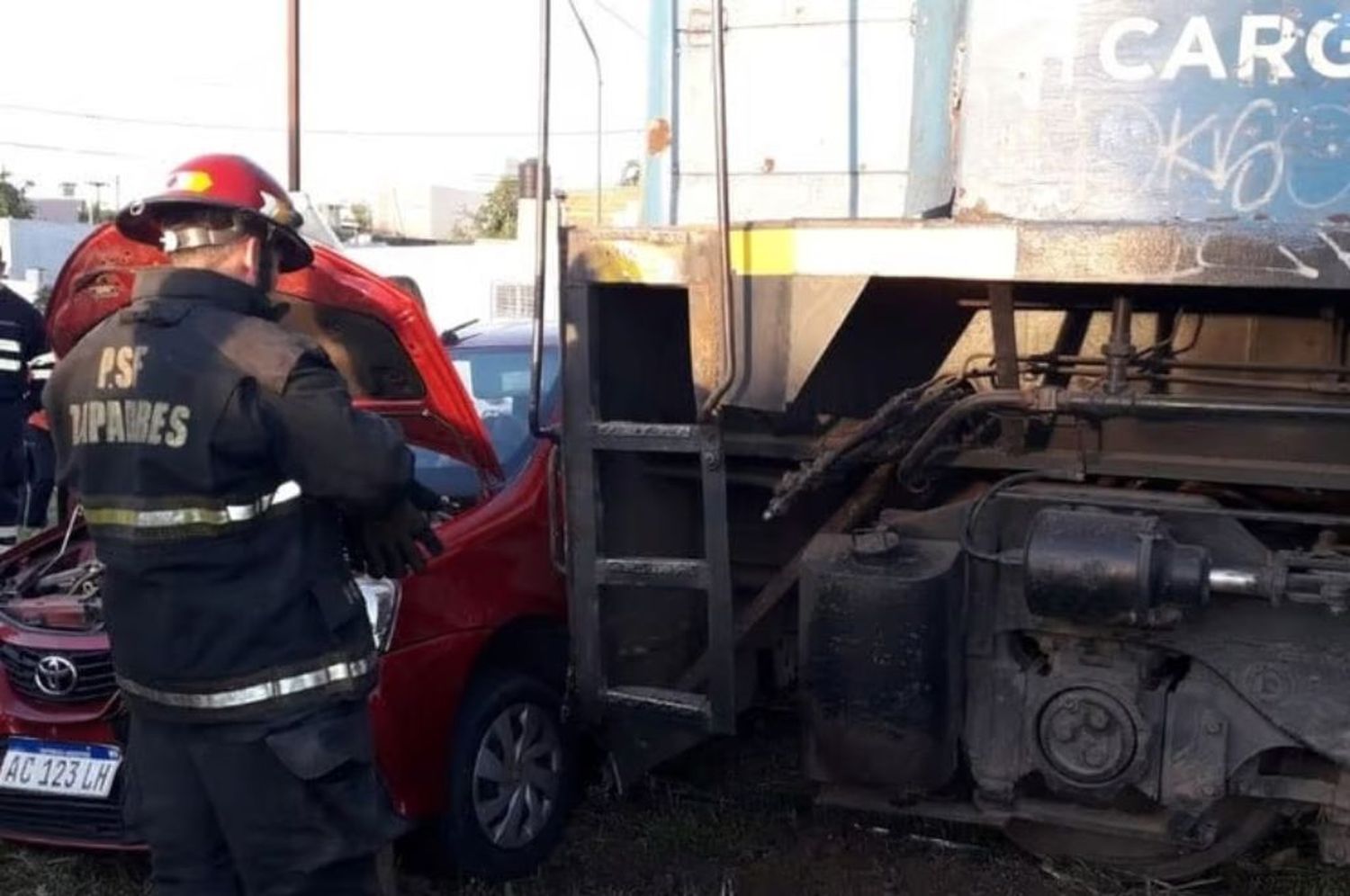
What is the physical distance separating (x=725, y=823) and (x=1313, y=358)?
2295 mm

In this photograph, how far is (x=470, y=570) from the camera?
4645 millimetres

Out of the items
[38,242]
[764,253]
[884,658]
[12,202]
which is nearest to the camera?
[884,658]

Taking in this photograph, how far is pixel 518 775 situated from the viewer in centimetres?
480

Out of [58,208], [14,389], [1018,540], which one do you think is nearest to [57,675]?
[1018,540]

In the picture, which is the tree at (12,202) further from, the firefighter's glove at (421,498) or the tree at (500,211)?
the firefighter's glove at (421,498)

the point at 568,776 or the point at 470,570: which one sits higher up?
the point at 470,570

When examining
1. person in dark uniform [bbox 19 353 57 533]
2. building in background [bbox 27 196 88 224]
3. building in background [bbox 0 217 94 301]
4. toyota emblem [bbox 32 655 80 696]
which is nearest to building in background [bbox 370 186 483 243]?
building in background [bbox 27 196 88 224]

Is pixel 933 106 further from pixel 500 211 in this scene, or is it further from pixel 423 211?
pixel 423 211

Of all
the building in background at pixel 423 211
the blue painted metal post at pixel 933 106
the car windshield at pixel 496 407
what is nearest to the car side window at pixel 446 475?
the car windshield at pixel 496 407

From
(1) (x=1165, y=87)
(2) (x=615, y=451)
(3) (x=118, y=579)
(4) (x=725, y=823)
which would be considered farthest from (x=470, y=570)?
(1) (x=1165, y=87)

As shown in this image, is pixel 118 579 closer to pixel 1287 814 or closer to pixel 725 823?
pixel 725 823

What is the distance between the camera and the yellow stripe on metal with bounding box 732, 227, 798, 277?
3.96m

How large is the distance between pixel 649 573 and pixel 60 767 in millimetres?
1723

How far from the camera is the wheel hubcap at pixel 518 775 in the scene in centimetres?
462
